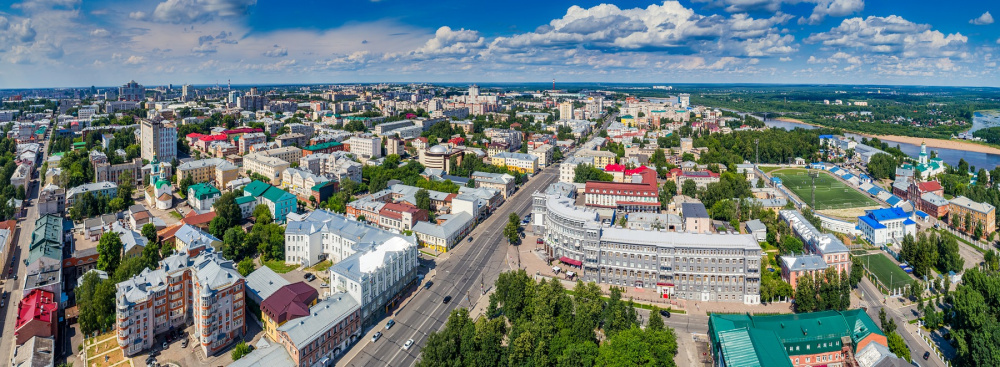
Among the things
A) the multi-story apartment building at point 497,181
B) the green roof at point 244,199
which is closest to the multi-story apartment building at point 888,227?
the multi-story apartment building at point 497,181

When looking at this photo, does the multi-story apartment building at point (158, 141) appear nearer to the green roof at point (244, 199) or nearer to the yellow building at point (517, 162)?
the green roof at point (244, 199)

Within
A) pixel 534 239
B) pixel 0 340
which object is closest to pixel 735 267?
pixel 534 239

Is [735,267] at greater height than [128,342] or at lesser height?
greater

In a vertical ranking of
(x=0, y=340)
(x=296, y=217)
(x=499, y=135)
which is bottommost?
(x=0, y=340)

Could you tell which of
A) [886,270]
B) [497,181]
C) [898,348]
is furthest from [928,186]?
[497,181]

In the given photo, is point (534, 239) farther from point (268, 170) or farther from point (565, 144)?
point (565, 144)

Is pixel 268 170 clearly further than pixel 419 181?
Yes

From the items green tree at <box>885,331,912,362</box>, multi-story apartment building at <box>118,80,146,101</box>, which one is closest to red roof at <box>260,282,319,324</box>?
green tree at <box>885,331,912,362</box>

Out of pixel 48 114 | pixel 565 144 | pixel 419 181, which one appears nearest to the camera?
pixel 419 181
